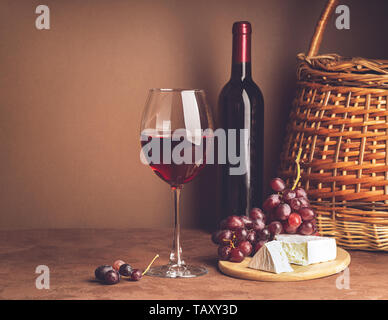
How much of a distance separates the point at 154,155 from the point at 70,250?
1.20 ft

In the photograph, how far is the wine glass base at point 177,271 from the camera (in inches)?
41.5

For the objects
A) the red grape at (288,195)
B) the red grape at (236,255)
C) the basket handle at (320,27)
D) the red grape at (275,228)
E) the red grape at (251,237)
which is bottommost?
the red grape at (236,255)

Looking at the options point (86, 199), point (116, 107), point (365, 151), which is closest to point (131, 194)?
point (86, 199)

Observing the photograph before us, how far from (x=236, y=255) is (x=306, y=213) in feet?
0.61

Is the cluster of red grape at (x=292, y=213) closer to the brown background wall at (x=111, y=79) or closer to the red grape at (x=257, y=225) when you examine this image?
the red grape at (x=257, y=225)

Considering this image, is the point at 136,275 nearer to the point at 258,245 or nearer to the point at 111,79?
the point at 258,245

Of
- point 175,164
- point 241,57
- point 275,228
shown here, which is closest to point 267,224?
point 275,228

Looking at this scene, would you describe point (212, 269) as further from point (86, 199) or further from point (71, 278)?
point (86, 199)

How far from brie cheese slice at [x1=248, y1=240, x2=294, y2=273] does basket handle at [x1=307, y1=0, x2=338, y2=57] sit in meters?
0.56

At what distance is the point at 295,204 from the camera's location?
1.19 meters

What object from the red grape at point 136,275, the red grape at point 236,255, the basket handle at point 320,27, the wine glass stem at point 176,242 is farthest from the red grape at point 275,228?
the basket handle at point 320,27

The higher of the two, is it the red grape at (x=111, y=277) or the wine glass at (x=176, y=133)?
the wine glass at (x=176, y=133)

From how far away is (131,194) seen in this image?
1548 millimetres
